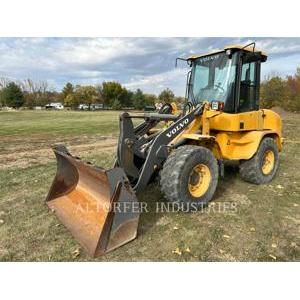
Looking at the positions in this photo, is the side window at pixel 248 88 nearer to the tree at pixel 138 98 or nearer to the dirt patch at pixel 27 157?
the dirt patch at pixel 27 157

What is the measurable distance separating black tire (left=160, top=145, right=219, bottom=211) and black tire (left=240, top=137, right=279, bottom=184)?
5.84 feet

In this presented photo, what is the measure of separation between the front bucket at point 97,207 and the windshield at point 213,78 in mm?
3091

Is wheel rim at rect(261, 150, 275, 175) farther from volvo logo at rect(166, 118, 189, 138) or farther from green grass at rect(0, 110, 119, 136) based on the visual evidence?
green grass at rect(0, 110, 119, 136)

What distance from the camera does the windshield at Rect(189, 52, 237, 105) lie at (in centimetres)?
583

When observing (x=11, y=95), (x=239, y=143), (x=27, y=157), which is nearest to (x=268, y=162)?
(x=239, y=143)

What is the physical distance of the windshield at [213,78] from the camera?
5.83 meters

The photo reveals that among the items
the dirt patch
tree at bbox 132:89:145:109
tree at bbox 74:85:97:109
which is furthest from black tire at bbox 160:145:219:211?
tree at bbox 74:85:97:109

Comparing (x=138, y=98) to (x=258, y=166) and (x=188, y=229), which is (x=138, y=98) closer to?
(x=258, y=166)

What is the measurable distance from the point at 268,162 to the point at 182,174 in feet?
10.5

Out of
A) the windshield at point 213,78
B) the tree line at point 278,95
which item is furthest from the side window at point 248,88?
the tree line at point 278,95

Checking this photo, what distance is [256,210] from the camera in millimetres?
5156

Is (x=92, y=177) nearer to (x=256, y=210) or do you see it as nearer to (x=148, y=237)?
(x=148, y=237)

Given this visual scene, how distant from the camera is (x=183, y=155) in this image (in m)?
4.66

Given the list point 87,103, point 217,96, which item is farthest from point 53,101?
point 217,96
